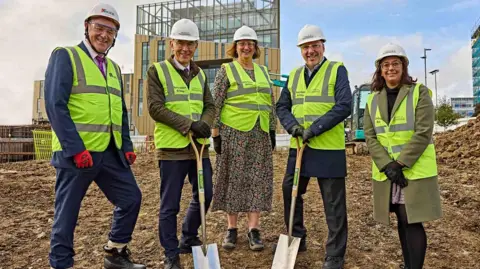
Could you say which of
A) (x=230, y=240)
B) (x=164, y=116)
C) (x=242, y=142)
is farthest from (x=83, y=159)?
(x=230, y=240)

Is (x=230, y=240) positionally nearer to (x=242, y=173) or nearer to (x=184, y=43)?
(x=242, y=173)

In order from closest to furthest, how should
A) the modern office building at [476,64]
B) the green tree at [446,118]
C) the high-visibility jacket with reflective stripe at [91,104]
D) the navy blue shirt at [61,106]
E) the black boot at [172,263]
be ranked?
the navy blue shirt at [61,106] → the high-visibility jacket with reflective stripe at [91,104] → the black boot at [172,263] → the green tree at [446,118] → the modern office building at [476,64]

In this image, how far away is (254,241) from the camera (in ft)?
13.4

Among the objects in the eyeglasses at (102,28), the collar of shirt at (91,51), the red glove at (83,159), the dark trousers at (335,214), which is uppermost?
the eyeglasses at (102,28)

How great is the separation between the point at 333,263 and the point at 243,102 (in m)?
1.67

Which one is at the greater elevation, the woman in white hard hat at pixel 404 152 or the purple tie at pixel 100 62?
the purple tie at pixel 100 62

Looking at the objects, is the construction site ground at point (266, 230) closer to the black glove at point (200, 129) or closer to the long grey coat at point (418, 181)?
the long grey coat at point (418, 181)

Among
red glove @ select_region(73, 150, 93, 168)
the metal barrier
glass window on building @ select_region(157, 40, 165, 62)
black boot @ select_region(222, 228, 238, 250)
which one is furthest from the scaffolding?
red glove @ select_region(73, 150, 93, 168)

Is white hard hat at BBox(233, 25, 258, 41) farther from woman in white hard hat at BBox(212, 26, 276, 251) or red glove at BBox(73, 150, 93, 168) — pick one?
red glove at BBox(73, 150, 93, 168)

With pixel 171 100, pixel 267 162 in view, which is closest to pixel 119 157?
pixel 171 100

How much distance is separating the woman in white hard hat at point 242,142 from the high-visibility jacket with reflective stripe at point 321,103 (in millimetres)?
488

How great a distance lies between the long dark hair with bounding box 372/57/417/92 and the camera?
3.36 metres

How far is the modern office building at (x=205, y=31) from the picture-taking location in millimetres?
42088

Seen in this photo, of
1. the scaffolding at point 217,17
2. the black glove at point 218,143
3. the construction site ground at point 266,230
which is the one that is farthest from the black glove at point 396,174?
the scaffolding at point 217,17
